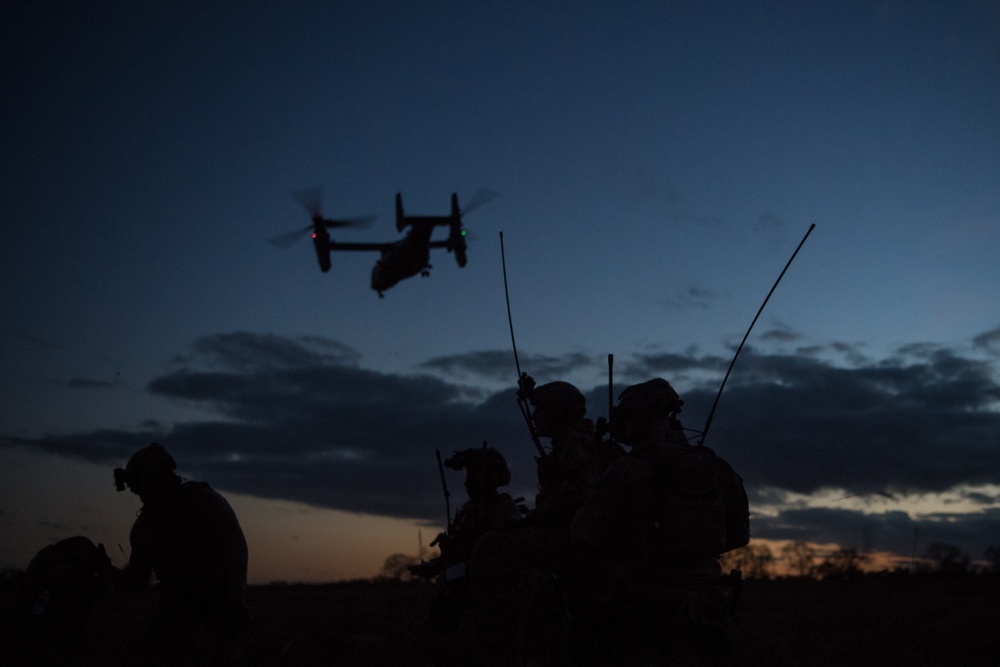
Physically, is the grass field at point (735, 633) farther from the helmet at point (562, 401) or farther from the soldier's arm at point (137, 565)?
the helmet at point (562, 401)

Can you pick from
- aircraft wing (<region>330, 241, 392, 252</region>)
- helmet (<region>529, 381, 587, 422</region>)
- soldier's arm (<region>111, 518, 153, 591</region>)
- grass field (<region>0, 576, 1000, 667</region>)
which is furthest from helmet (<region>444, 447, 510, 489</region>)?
aircraft wing (<region>330, 241, 392, 252</region>)

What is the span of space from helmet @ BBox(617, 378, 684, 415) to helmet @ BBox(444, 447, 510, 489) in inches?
142

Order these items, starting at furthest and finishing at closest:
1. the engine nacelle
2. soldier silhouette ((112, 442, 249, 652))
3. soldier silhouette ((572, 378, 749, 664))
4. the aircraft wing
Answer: the engine nacelle
the aircraft wing
soldier silhouette ((112, 442, 249, 652))
soldier silhouette ((572, 378, 749, 664))

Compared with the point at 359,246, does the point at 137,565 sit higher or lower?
lower

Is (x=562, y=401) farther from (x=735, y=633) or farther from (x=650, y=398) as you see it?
(x=735, y=633)

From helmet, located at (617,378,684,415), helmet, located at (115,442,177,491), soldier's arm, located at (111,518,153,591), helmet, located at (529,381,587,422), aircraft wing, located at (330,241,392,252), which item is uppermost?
aircraft wing, located at (330,241,392,252)

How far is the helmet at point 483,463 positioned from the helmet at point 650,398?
3.61 meters

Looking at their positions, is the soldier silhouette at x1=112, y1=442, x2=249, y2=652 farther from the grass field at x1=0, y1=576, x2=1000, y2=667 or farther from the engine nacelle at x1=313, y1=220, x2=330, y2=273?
the engine nacelle at x1=313, y1=220, x2=330, y2=273

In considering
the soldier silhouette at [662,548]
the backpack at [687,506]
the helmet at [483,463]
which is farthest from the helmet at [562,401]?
the backpack at [687,506]

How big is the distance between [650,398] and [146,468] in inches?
228

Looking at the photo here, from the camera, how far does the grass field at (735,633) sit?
→ 9.85 meters

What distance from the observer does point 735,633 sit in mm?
13594

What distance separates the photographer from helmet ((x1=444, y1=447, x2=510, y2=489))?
1217 centimetres

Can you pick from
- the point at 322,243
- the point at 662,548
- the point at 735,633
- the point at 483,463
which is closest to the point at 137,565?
the point at 483,463
